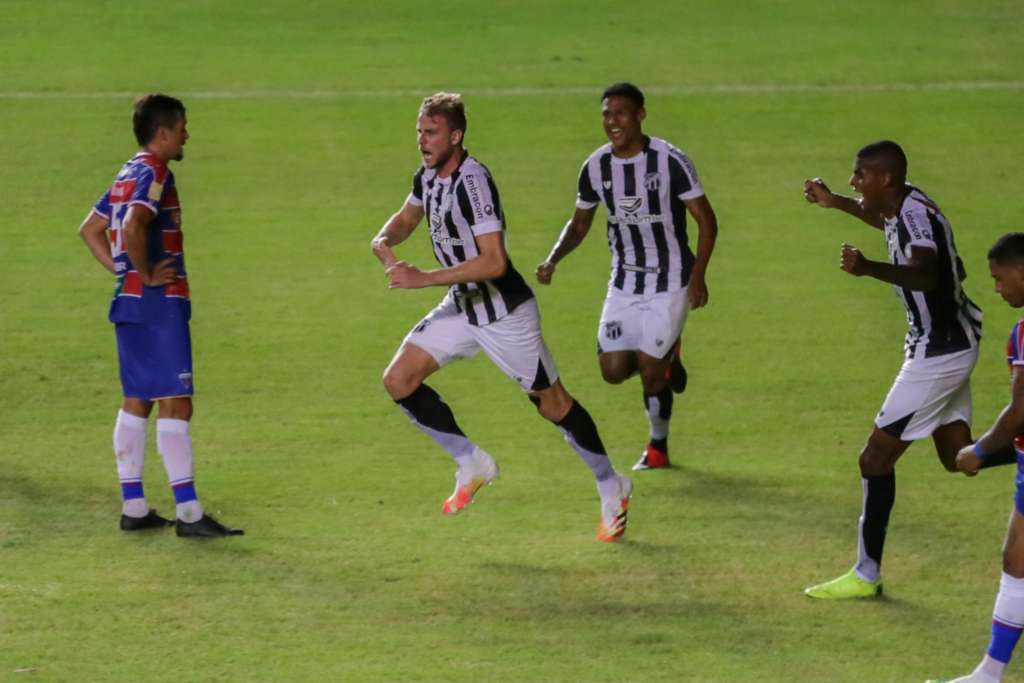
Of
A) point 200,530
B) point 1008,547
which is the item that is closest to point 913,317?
point 1008,547

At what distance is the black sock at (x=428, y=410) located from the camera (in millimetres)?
9070

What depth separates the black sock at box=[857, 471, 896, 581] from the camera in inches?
319

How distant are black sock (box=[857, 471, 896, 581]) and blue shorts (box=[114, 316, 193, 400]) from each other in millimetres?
3586

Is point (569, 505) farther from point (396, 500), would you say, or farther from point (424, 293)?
point (424, 293)

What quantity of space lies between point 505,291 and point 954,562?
269cm

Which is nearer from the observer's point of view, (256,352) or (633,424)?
(633,424)

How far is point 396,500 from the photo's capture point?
983cm

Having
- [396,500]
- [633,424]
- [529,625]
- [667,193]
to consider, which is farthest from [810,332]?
[529,625]

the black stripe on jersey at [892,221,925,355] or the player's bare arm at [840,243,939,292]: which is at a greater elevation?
the player's bare arm at [840,243,939,292]

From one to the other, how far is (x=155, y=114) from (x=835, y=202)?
11.5 feet

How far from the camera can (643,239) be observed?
10.2 metres

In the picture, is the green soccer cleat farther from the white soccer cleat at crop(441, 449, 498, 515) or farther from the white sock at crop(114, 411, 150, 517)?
the white sock at crop(114, 411, 150, 517)

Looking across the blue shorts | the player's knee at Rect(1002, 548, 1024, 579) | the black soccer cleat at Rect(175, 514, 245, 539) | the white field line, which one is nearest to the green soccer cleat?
the player's knee at Rect(1002, 548, 1024, 579)

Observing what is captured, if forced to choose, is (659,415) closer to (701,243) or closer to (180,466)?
(701,243)
